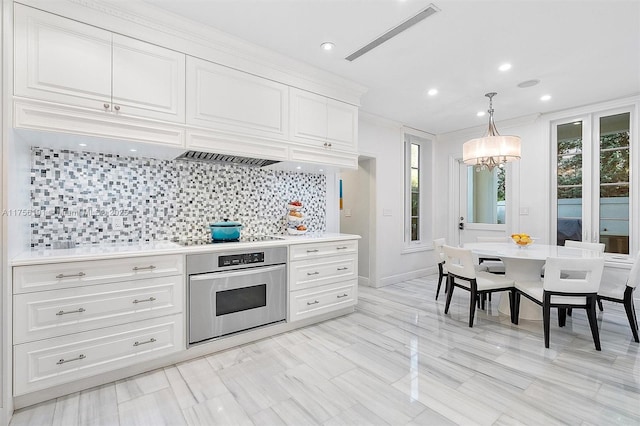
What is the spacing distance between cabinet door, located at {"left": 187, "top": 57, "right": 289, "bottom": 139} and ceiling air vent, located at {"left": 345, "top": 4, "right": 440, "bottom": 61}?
76 cm

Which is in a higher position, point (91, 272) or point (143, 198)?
point (143, 198)

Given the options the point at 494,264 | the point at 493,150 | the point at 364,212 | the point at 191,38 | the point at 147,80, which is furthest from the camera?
the point at 364,212

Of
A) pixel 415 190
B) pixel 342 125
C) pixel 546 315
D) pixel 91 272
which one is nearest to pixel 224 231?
pixel 91 272

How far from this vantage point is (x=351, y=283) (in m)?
3.41

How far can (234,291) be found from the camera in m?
2.55

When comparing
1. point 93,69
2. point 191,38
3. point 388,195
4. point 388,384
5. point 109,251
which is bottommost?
point 388,384

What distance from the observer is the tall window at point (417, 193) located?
17.6 feet

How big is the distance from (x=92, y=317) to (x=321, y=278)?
189 centimetres

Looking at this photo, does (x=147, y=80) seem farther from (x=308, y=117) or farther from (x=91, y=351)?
(x=91, y=351)

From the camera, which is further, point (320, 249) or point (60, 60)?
point (320, 249)

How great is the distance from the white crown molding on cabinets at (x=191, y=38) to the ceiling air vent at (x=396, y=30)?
48cm

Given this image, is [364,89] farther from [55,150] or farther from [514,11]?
[55,150]

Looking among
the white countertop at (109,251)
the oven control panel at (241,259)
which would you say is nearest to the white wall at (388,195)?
the white countertop at (109,251)

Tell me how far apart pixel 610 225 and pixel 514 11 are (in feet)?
11.5
